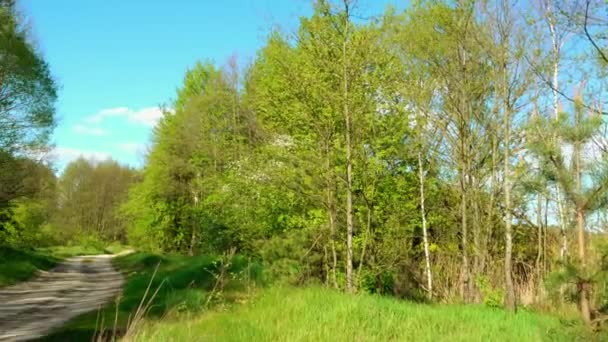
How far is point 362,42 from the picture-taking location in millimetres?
10820

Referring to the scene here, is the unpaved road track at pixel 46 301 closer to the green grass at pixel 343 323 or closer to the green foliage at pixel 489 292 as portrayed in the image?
the green grass at pixel 343 323

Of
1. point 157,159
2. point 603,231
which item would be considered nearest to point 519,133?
point 603,231

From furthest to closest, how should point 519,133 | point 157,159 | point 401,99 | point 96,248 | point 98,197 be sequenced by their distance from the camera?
point 98,197 → point 96,248 → point 157,159 → point 401,99 → point 519,133

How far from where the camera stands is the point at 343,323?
298 inches

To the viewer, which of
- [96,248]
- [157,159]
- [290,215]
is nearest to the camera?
[290,215]

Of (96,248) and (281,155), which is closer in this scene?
(281,155)

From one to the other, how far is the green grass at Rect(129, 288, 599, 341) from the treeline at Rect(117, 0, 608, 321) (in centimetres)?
166

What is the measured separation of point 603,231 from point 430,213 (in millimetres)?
12255

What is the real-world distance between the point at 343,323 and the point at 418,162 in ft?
33.1

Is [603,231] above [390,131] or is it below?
below

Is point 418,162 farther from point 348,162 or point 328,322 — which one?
point 328,322

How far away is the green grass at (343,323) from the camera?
712 centimetres

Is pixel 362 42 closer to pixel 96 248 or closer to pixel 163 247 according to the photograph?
pixel 163 247

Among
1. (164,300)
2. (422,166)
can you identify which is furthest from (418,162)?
(164,300)
